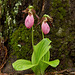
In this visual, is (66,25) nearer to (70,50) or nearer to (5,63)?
(70,50)

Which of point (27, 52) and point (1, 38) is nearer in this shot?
point (27, 52)

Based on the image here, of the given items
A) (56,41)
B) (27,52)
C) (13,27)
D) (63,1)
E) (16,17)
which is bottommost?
(27,52)

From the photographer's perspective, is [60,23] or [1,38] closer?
[60,23]

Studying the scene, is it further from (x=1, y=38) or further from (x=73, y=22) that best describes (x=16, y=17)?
(x=73, y=22)

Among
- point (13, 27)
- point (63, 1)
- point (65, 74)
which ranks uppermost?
point (63, 1)

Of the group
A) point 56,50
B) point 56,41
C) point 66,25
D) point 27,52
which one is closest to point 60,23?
point 66,25

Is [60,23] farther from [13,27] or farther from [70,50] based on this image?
[13,27]

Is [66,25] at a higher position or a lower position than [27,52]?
higher

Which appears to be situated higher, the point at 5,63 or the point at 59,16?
the point at 59,16

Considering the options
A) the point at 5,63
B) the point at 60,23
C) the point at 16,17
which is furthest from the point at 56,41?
the point at 5,63
